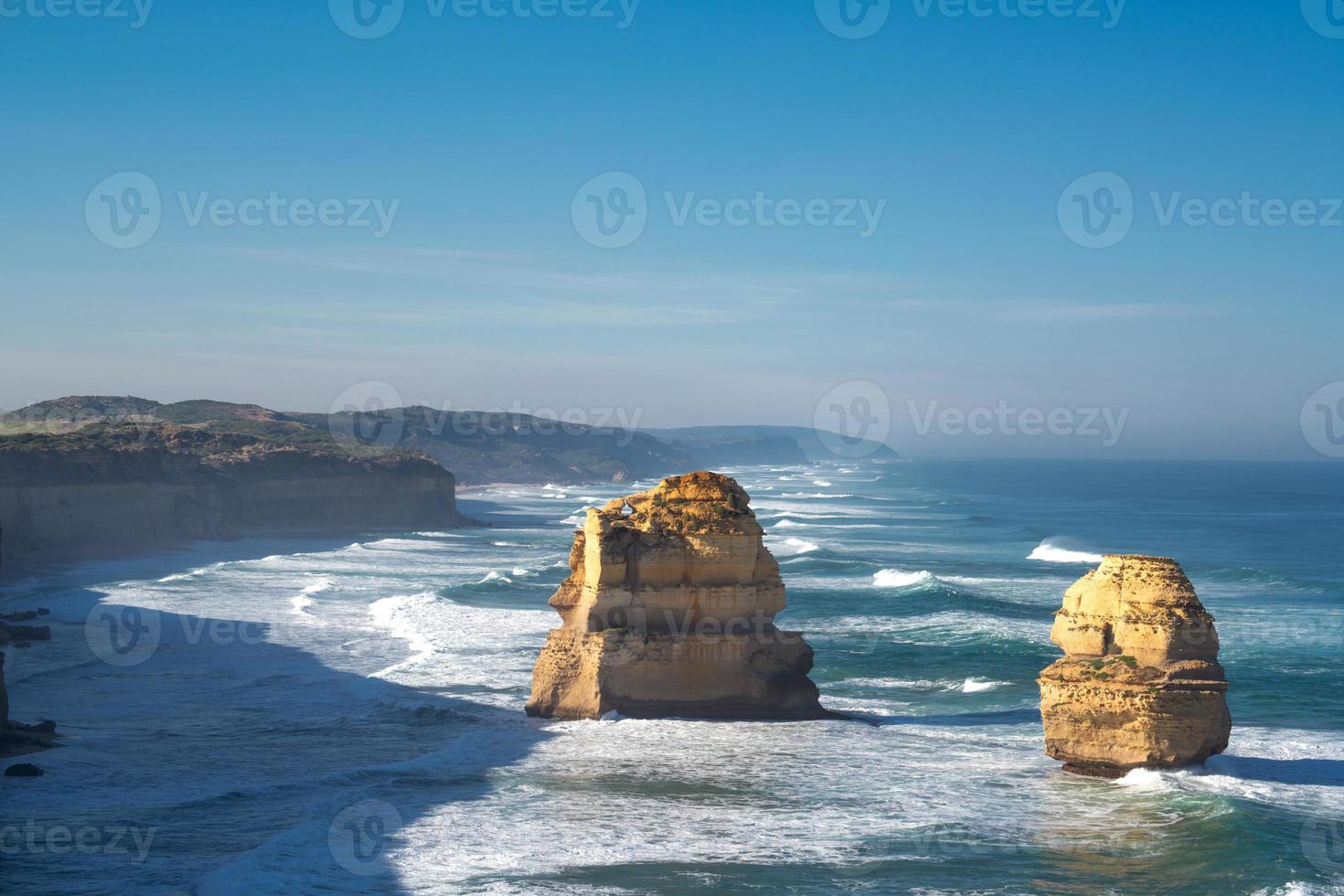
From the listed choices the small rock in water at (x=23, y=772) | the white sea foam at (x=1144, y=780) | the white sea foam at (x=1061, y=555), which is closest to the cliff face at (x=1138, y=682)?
the white sea foam at (x=1144, y=780)

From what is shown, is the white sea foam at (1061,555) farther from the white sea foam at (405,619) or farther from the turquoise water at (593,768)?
the white sea foam at (405,619)

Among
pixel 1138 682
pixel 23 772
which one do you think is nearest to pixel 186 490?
pixel 23 772

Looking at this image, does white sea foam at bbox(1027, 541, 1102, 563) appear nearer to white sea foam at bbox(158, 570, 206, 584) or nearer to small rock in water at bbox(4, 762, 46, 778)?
white sea foam at bbox(158, 570, 206, 584)

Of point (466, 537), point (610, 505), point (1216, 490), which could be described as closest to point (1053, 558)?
point (466, 537)

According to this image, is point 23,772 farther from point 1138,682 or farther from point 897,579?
point 897,579

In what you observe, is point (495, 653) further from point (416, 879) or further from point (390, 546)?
point (390, 546)
